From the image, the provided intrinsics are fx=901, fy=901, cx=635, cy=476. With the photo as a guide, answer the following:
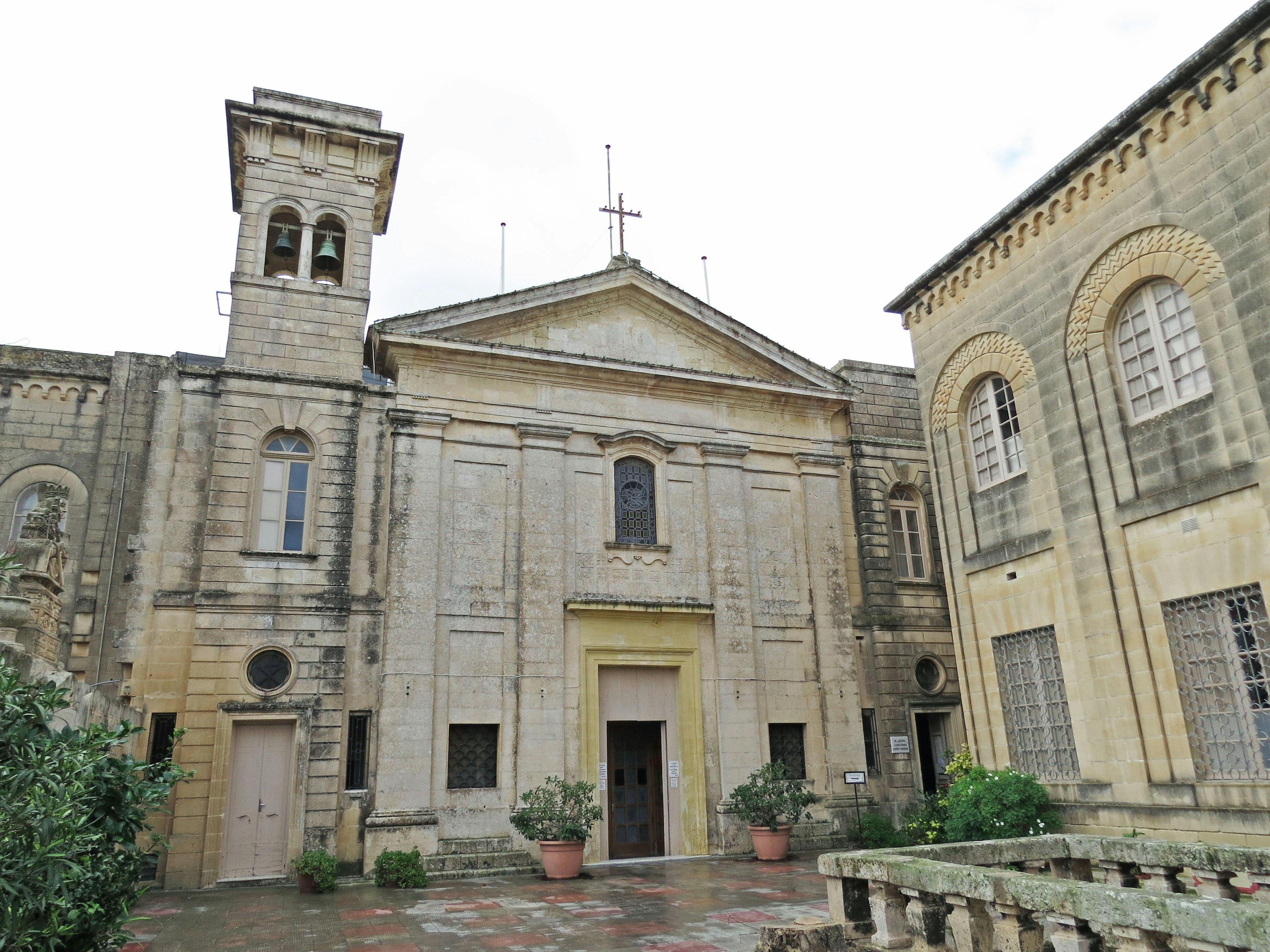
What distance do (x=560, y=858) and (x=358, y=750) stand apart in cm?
383

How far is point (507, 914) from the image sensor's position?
1120cm

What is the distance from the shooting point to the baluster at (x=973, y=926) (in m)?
5.70

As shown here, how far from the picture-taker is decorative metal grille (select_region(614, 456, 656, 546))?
17938mm

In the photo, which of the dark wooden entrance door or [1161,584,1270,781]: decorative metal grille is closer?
[1161,584,1270,781]: decorative metal grille

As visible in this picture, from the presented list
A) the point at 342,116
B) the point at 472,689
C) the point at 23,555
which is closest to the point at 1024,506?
the point at 472,689

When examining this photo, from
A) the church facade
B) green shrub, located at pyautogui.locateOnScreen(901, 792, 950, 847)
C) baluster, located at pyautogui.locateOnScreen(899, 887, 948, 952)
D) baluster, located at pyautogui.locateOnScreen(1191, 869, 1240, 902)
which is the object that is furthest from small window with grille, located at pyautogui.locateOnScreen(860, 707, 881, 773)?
baluster, located at pyautogui.locateOnScreen(899, 887, 948, 952)

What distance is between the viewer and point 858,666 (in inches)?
739

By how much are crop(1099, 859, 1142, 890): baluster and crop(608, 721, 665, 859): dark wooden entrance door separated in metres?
10.5

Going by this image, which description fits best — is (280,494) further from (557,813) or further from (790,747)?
(790,747)

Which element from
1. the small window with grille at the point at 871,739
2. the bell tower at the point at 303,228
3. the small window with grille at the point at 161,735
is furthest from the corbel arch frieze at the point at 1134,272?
the small window with grille at the point at 161,735

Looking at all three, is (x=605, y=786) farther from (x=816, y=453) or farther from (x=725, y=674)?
(x=816, y=453)

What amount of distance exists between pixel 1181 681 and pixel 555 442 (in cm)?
1113

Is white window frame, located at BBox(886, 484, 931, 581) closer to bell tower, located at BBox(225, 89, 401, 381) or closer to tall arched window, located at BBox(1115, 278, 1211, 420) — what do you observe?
tall arched window, located at BBox(1115, 278, 1211, 420)

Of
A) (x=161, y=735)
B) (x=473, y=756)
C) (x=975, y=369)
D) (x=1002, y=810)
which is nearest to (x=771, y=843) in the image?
(x=1002, y=810)
